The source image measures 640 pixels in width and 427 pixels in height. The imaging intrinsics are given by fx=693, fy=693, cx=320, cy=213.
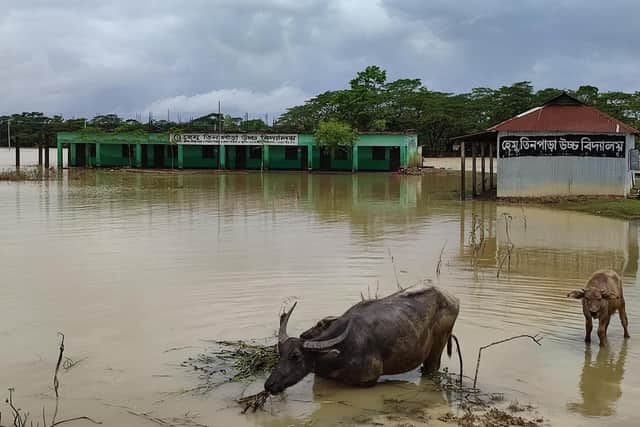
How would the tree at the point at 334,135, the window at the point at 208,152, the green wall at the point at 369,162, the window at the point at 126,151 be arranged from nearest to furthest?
the tree at the point at 334,135
the green wall at the point at 369,162
the window at the point at 208,152
the window at the point at 126,151

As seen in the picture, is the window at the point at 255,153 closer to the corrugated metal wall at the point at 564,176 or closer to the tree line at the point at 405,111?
the tree line at the point at 405,111

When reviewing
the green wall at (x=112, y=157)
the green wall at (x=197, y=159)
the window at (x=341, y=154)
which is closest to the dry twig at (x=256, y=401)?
the window at (x=341, y=154)

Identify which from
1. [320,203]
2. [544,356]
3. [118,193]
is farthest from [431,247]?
[118,193]

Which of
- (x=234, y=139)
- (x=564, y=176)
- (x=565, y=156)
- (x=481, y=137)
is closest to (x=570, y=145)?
(x=565, y=156)

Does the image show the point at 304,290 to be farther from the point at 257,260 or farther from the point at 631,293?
the point at 631,293

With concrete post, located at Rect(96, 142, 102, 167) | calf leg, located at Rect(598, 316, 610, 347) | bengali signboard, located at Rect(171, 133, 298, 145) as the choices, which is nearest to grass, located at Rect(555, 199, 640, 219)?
calf leg, located at Rect(598, 316, 610, 347)

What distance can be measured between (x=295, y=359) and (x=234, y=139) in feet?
159

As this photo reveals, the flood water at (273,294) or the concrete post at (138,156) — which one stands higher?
the concrete post at (138,156)

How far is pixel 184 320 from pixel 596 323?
214 inches

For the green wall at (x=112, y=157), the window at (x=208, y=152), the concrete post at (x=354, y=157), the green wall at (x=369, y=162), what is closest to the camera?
the concrete post at (x=354, y=157)

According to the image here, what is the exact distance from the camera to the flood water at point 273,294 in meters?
6.57

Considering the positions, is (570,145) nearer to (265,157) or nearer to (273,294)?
(273,294)

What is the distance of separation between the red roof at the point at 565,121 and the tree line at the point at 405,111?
30.2 metres

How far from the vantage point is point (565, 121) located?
27.7 metres
